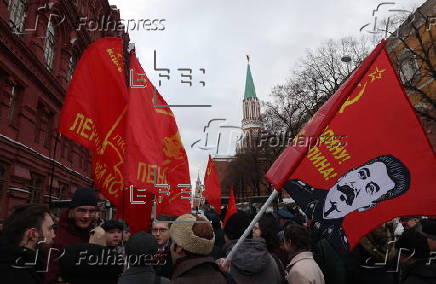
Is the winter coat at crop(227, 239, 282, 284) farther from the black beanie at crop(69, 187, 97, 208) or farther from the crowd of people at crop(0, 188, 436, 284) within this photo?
the black beanie at crop(69, 187, 97, 208)

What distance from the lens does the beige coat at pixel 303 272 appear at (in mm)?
2965

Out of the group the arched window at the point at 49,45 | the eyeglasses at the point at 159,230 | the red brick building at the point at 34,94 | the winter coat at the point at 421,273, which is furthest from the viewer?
the arched window at the point at 49,45

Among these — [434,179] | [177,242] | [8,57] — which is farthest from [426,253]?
[8,57]

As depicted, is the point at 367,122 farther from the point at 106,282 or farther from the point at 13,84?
the point at 13,84

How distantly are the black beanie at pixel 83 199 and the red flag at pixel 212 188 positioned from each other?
27.1ft

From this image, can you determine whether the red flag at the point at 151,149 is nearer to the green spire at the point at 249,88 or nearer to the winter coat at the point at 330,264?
the winter coat at the point at 330,264

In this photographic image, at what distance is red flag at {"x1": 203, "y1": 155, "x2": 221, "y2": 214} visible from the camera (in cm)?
1142

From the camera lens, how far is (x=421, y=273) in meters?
2.52

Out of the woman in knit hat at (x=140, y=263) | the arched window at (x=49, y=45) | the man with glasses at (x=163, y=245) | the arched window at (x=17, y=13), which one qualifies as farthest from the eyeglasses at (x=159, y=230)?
the arched window at (x=49, y=45)

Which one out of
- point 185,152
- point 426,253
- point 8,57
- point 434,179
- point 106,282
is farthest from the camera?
point 8,57

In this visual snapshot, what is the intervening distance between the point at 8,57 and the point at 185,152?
9.87m

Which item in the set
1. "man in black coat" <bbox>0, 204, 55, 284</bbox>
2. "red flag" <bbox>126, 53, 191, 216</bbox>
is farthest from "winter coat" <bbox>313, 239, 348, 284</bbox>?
"man in black coat" <bbox>0, 204, 55, 284</bbox>

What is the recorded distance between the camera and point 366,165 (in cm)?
273

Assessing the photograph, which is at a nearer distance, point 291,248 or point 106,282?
point 106,282
